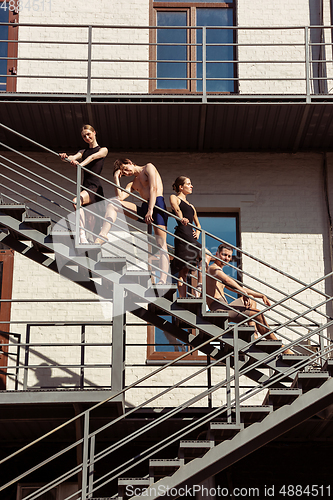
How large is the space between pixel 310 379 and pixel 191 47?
7.67 meters

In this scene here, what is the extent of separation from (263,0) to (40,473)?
9.77m

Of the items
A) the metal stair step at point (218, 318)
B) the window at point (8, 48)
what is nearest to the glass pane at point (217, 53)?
the window at point (8, 48)

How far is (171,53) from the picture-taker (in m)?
13.5

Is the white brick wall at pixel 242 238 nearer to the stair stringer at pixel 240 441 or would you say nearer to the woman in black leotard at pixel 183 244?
the woman in black leotard at pixel 183 244

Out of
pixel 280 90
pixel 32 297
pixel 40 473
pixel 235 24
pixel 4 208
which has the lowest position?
pixel 40 473

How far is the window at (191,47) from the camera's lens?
43.8 feet

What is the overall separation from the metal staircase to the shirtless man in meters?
0.32

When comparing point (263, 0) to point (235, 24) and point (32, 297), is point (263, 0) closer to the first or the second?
point (235, 24)

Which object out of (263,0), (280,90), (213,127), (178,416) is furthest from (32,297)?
(263,0)

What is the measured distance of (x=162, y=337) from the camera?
1187cm

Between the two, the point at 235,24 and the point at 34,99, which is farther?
the point at 235,24

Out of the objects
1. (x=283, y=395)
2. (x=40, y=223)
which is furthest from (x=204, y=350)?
(x=40, y=223)

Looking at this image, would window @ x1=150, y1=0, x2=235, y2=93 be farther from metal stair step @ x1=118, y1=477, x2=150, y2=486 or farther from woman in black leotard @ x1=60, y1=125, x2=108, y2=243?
metal stair step @ x1=118, y1=477, x2=150, y2=486

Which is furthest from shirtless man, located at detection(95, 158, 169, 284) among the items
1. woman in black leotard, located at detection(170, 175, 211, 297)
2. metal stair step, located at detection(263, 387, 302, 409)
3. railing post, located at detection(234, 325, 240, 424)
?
metal stair step, located at detection(263, 387, 302, 409)
